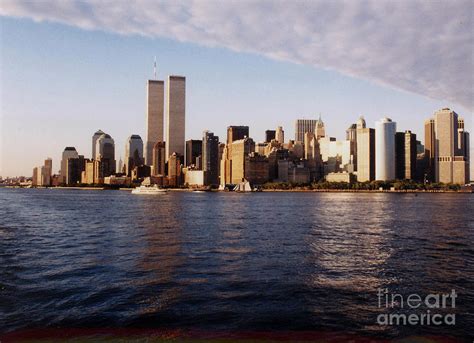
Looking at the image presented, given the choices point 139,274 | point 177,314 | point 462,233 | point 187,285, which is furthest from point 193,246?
point 462,233

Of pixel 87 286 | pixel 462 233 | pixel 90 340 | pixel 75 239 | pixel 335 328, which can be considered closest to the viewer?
pixel 90 340

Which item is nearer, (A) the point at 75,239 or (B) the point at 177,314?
(B) the point at 177,314

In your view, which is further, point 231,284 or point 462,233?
point 462,233

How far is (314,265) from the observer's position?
32.9m

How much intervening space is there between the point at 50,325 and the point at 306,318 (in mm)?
10669

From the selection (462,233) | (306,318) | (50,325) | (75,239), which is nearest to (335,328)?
(306,318)

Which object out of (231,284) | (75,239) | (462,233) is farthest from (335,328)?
(462,233)

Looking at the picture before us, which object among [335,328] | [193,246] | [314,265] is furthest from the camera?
[193,246]

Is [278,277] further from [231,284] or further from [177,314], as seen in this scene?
[177,314]

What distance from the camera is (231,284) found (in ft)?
88.2

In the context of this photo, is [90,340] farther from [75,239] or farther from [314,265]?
[75,239]

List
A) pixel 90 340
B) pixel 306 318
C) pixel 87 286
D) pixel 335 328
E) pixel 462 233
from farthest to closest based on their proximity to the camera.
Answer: pixel 462 233
pixel 87 286
pixel 306 318
pixel 335 328
pixel 90 340

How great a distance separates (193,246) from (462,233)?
3429 cm

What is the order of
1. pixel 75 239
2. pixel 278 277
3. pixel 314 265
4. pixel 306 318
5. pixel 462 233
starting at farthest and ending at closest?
pixel 462 233, pixel 75 239, pixel 314 265, pixel 278 277, pixel 306 318
